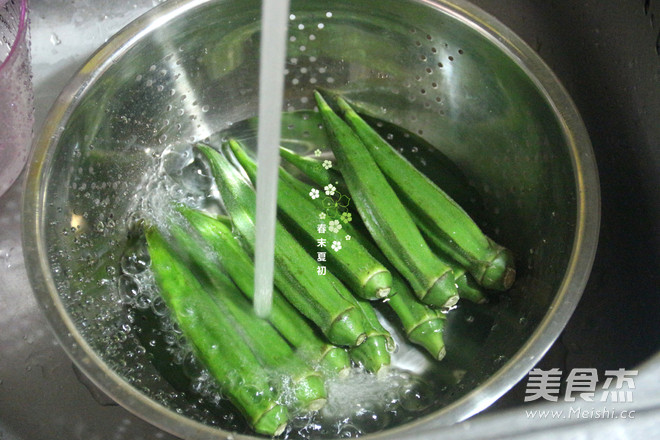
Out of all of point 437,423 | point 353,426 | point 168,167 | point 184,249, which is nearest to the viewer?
point 437,423

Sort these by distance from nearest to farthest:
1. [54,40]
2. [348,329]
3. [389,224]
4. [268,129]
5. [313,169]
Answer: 1. [268,129]
2. [348,329]
3. [389,224]
4. [313,169]
5. [54,40]

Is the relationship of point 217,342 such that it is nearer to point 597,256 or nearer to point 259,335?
point 259,335

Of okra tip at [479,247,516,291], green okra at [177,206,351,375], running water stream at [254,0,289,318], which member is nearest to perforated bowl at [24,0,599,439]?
okra tip at [479,247,516,291]

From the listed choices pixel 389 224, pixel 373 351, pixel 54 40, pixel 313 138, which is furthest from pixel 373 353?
pixel 54 40

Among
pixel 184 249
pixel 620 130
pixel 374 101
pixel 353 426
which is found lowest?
pixel 353 426

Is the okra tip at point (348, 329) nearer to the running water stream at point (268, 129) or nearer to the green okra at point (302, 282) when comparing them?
the green okra at point (302, 282)

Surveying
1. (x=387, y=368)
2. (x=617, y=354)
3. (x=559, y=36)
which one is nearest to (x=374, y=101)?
(x=559, y=36)

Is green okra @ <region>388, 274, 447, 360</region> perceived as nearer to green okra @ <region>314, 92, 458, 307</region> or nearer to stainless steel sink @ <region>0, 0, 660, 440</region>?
green okra @ <region>314, 92, 458, 307</region>

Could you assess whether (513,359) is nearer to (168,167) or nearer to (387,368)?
(387,368)
